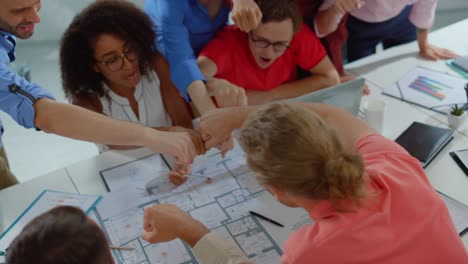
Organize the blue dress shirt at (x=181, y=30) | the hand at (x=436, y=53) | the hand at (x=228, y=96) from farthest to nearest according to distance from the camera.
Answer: the hand at (x=436, y=53)
the blue dress shirt at (x=181, y=30)
the hand at (x=228, y=96)

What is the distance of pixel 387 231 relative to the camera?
0.85 m

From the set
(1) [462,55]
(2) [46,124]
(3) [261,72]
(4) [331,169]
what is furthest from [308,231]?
(1) [462,55]

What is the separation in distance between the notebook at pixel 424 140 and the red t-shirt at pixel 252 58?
530 millimetres

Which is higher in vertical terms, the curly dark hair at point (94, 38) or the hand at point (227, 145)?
the curly dark hair at point (94, 38)

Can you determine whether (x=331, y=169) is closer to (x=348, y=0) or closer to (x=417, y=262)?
(x=417, y=262)

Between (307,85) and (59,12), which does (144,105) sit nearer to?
(307,85)

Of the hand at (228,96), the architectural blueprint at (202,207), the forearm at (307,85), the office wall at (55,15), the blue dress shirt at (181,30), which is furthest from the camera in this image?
the office wall at (55,15)

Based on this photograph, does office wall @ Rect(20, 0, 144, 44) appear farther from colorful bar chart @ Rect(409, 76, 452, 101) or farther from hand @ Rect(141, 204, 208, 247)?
hand @ Rect(141, 204, 208, 247)

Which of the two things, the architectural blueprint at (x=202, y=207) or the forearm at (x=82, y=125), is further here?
the forearm at (x=82, y=125)

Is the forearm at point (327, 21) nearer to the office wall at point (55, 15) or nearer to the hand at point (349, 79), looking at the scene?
the hand at point (349, 79)

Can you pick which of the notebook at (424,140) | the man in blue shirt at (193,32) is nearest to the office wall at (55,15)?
the man in blue shirt at (193,32)

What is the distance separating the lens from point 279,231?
47.3 inches

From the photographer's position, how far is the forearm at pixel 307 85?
1838 mm

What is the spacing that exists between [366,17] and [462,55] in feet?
1.50
